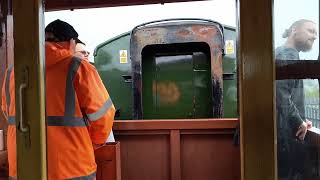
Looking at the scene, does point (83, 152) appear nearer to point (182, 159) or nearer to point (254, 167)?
point (254, 167)

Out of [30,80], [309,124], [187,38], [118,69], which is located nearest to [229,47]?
[187,38]

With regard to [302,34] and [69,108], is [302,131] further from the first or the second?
[69,108]

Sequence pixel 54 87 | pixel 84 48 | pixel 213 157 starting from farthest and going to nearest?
pixel 84 48 → pixel 213 157 → pixel 54 87

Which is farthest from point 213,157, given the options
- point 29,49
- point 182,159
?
point 29,49

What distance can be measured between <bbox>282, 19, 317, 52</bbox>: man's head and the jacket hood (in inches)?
40.9

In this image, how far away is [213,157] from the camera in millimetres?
2787

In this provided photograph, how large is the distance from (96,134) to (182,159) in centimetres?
110

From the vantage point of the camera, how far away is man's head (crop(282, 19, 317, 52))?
1.16 metres

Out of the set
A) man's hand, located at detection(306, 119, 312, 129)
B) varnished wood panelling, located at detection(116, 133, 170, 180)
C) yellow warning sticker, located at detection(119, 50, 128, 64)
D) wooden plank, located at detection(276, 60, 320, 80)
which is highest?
yellow warning sticker, located at detection(119, 50, 128, 64)

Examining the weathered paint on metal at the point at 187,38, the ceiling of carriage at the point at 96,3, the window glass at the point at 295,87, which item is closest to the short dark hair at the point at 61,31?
the ceiling of carriage at the point at 96,3

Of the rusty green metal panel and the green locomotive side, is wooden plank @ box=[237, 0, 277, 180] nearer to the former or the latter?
the green locomotive side

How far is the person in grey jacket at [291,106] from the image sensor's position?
1158 millimetres

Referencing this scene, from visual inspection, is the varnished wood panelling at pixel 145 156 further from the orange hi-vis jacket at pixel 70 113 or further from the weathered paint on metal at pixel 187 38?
the weathered paint on metal at pixel 187 38

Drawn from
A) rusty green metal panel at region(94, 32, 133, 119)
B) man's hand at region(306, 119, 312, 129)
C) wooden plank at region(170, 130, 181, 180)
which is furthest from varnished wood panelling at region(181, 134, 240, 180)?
rusty green metal panel at region(94, 32, 133, 119)
